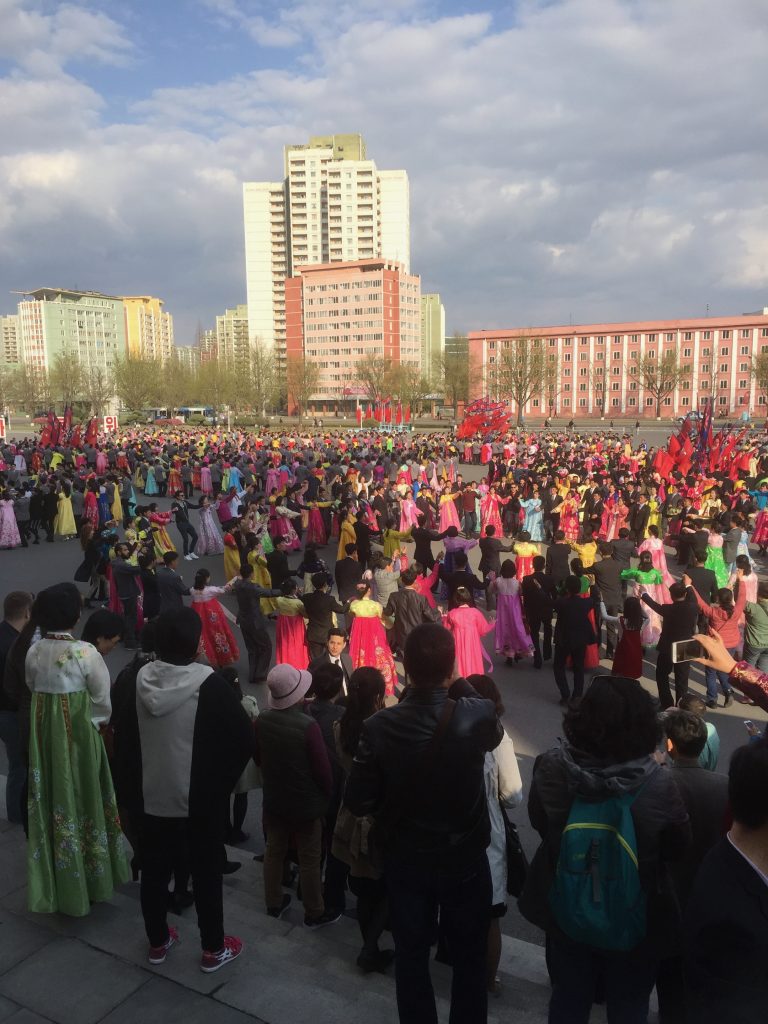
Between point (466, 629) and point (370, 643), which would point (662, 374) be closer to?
point (466, 629)

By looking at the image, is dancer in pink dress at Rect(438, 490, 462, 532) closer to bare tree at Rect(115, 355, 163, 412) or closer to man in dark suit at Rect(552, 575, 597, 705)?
man in dark suit at Rect(552, 575, 597, 705)

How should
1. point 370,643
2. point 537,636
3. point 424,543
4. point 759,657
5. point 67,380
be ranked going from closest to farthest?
point 759,657, point 370,643, point 537,636, point 424,543, point 67,380

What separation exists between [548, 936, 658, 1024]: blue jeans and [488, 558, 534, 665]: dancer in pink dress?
627 cm

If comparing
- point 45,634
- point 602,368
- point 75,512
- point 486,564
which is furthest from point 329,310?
point 45,634

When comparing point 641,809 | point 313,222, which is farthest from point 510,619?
point 313,222

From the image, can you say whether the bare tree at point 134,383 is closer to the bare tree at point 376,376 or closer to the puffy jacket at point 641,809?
the bare tree at point 376,376

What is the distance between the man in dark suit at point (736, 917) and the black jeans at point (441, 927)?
88 centimetres

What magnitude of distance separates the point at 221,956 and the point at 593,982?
5.71 ft

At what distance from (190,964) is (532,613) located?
5966mm

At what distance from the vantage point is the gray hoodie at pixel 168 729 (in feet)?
10.2

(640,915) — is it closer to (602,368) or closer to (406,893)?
(406,893)

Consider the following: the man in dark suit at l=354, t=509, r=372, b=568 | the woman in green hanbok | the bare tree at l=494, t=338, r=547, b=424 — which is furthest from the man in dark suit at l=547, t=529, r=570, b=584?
the bare tree at l=494, t=338, r=547, b=424

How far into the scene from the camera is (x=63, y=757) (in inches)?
137

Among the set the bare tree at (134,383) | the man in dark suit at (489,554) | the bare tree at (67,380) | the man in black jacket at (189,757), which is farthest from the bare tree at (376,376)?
the man in black jacket at (189,757)
